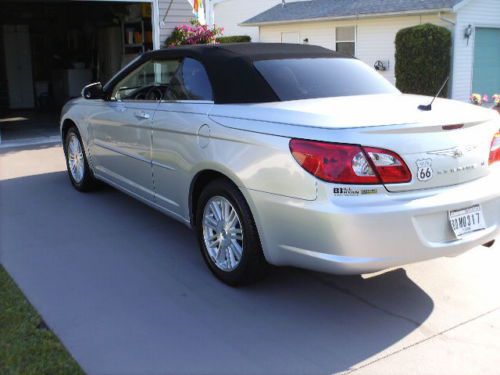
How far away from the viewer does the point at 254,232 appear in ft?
12.3

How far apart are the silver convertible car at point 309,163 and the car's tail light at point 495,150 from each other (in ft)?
0.06

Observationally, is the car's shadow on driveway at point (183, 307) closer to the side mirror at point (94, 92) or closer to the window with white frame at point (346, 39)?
the side mirror at point (94, 92)

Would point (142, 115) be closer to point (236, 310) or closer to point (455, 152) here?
point (236, 310)

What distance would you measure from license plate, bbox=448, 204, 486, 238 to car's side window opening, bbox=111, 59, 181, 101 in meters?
2.68

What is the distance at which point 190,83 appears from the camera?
4.54 meters

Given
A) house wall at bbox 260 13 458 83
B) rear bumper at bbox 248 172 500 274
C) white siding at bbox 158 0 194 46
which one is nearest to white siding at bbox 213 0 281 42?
house wall at bbox 260 13 458 83

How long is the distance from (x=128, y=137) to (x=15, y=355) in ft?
8.23

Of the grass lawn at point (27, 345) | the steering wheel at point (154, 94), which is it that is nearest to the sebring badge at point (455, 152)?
the grass lawn at point (27, 345)

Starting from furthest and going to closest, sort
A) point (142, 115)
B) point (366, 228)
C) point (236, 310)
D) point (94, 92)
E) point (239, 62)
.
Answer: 1. point (94, 92)
2. point (142, 115)
3. point (239, 62)
4. point (236, 310)
5. point (366, 228)

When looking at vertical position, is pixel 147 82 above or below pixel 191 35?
below

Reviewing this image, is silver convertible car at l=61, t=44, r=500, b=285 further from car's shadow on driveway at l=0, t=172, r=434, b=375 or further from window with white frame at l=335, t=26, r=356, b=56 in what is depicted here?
window with white frame at l=335, t=26, r=356, b=56

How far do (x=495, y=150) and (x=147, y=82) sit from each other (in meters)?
3.55

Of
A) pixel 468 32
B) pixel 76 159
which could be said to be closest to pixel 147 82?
pixel 76 159

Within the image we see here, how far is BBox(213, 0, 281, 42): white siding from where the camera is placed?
27.5m
